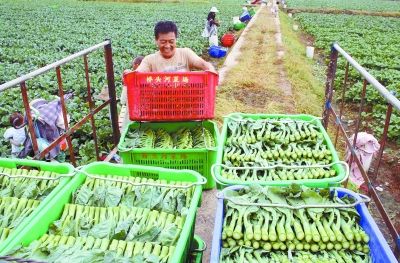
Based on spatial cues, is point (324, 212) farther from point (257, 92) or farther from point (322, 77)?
point (322, 77)

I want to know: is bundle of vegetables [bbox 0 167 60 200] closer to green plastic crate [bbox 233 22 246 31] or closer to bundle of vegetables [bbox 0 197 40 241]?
bundle of vegetables [bbox 0 197 40 241]

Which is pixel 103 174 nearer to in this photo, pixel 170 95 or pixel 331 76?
pixel 170 95

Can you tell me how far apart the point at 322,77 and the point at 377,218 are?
8.85 m

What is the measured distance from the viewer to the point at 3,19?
24.9m

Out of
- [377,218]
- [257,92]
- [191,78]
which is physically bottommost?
Answer: [377,218]

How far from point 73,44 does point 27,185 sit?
48.1 feet

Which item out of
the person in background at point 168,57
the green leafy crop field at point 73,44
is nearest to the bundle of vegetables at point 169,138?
the person in background at point 168,57

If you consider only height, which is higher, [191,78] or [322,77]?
[191,78]

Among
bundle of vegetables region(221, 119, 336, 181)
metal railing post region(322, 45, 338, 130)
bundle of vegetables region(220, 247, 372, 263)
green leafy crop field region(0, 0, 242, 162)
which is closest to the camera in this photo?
bundle of vegetables region(220, 247, 372, 263)

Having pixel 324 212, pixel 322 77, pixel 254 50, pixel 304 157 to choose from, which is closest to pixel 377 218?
pixel 304 157

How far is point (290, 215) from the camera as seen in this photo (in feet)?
9.95

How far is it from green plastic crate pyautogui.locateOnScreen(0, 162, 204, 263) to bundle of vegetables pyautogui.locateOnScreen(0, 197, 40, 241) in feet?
0.70

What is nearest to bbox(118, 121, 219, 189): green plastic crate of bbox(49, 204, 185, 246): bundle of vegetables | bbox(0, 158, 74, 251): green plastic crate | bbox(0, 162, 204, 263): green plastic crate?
bbox(0, 162, 204, 263): green plastic crate

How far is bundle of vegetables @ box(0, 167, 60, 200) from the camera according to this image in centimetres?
327
